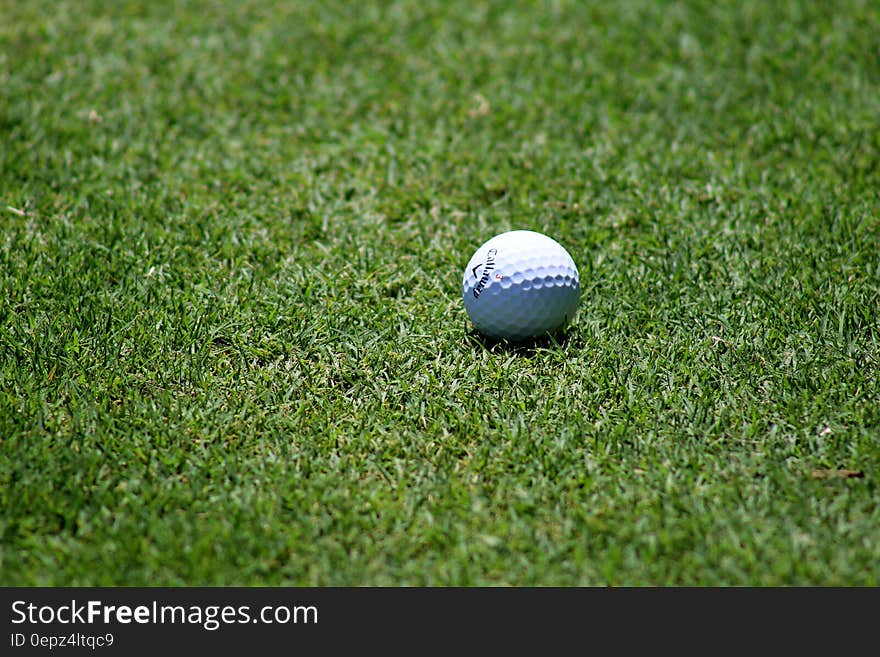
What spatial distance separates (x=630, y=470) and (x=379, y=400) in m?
1.10

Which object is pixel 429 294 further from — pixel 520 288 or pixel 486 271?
pixel 520 288

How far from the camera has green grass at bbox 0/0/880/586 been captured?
125 inches

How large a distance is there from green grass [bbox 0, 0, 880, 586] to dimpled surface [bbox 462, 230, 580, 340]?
0.14 meters

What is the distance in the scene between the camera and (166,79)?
6809 mm

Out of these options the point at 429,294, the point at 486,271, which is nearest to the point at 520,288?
the point at 486,271

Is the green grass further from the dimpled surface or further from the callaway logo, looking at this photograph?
the callaway logo

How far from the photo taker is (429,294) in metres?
4.64

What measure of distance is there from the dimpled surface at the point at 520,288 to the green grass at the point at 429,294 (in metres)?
0.14

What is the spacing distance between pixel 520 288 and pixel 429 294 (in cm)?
70

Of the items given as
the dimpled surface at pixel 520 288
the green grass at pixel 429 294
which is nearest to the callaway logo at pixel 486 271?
the dimpled surface at pixel 520 288

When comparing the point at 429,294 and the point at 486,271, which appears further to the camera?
the point at 429,294

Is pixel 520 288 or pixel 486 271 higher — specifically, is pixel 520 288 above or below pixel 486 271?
below

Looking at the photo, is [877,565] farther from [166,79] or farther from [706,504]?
[166,79]

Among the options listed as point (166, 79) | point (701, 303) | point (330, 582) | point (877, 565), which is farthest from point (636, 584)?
point (166, 79)
